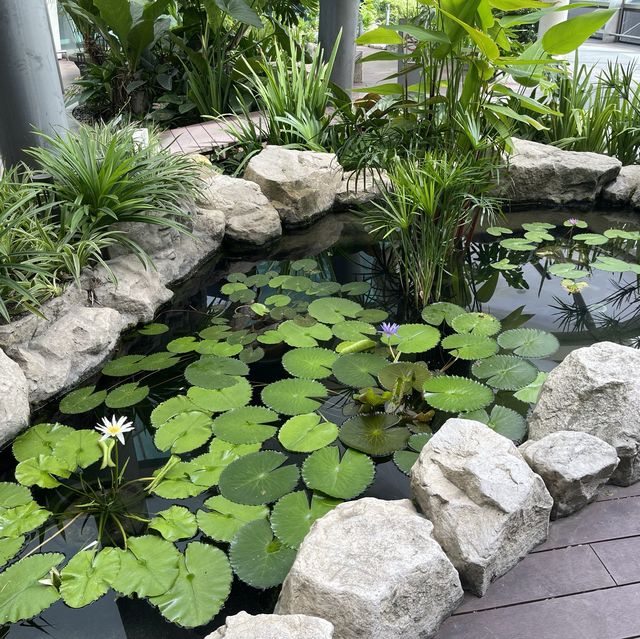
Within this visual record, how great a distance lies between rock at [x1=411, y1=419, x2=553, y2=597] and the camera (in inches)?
60.4

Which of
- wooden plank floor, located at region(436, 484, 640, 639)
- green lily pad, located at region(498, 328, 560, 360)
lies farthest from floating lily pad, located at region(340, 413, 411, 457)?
green lily pad, located at region(498, 328, 560, 360)

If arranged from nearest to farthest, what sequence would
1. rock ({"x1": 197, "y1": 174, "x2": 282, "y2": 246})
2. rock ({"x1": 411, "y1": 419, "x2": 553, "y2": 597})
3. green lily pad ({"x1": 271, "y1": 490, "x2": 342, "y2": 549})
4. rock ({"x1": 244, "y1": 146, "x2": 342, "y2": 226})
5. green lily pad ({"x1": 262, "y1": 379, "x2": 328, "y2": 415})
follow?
rock ({"x1": 411, "y1": 419, "x2": 553, "y2": 597}) → green lily pad ({"x1": 271, "y1": 490, "x2": 342, "y2": 549}) → green lily pad ({"x1": 262, "y1": 379, "x2": 328, "y2": 415}) → rock ({"x1": 197, "y1": 174, "x2": 282, "y2": 246}) → rock ({"x1": 244, "y1": 146, "x2": 342, "y2": 226})

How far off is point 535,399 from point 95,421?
1.60 metres

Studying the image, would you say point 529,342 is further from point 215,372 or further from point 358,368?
point 215,372

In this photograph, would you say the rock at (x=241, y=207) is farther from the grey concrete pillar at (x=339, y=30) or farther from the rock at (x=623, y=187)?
the rock at (x=623, y=187)

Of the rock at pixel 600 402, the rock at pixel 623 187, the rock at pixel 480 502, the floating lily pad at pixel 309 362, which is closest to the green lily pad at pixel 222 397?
the floating lily pad at pixel 309 362

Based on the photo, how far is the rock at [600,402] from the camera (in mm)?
1860

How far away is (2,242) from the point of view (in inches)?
102

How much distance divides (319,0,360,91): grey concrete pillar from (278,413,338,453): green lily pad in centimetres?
371

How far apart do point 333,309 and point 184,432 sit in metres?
1.06

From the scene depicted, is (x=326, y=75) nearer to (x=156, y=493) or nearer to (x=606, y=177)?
(x=606, y=177)

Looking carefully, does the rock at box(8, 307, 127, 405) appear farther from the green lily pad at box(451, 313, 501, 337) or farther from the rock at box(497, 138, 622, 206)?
the rock at box(497, 138, 622, 206)

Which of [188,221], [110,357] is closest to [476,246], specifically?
[188,221]

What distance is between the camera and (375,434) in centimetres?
222
